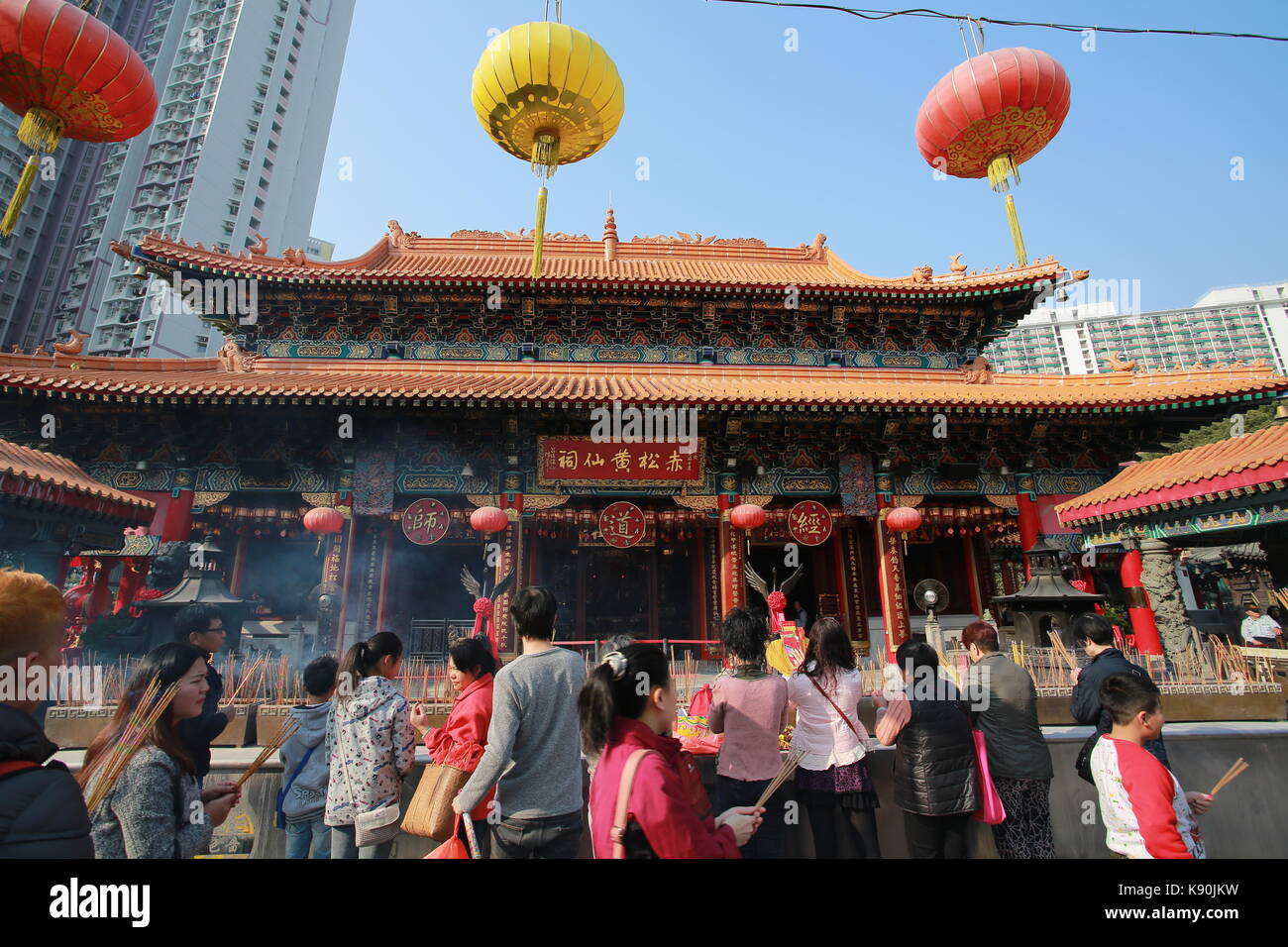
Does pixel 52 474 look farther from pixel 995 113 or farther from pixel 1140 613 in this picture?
pixel 1140 613

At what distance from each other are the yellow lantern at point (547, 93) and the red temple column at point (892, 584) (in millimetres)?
6646

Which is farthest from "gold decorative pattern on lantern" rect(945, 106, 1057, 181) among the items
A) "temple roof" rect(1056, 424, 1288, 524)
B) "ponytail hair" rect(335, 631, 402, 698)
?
"ponytail hair" rect(335, 631, 402, 698)

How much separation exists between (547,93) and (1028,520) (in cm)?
886

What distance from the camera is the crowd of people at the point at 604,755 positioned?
1680 millimetres

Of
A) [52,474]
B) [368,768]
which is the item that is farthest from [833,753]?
[52,474]

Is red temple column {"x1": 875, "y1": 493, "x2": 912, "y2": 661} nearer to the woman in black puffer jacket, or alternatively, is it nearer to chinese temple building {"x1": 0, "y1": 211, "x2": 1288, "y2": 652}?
chinese temple building {"x1": 0, "y1": 211, "x2": 1288, "y2": 652}

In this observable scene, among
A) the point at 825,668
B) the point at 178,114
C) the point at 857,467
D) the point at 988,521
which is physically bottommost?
the point at 825,668

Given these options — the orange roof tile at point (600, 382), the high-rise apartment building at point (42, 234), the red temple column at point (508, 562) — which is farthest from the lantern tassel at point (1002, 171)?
the high-rise apartment building at point (42, 234)

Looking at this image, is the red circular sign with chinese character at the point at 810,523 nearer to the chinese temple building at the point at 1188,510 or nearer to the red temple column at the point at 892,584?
the red temple column at the point at 892,584

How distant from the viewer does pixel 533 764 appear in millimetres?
2387

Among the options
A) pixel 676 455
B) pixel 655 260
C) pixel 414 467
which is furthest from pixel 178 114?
pixel 676 455
